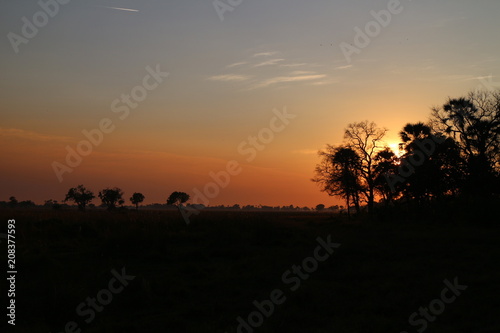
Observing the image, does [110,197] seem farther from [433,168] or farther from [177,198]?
[433,168]

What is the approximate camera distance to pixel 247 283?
12727mm

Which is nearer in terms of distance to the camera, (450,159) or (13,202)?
(450,159)

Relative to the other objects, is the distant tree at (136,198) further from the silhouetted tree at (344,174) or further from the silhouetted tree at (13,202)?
the silhouetted tree at (344,174)

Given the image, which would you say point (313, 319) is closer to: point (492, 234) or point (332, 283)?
point (332, 283)

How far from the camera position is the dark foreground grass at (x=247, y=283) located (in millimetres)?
9359

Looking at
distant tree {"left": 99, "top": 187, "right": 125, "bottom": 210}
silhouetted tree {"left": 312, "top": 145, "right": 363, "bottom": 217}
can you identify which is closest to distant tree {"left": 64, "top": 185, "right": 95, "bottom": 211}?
distant tree {"left": 99, "top": 187, "right": 125, "bottom": 210}

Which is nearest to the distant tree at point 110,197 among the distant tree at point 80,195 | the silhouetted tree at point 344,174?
the distant tree at point 80,195

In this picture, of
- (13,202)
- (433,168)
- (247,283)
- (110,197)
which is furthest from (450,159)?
(13,202)

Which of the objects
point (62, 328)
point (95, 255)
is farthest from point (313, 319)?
point (95, 255)

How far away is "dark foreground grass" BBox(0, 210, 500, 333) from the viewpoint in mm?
9359

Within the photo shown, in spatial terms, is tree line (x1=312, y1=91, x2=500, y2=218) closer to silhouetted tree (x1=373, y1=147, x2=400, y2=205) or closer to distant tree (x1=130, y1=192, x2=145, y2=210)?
silhouetted tree (x1=373, y1=147, x2=400, y2=205)

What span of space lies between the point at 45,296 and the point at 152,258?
6004 millimetres

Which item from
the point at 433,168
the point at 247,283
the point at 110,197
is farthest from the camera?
the point at 110,197

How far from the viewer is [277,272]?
45.3 ft
